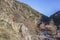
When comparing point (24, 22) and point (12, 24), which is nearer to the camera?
point (12, 24)

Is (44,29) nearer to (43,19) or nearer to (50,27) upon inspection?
(50,27)

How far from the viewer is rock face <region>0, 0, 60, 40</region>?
27.1 metres

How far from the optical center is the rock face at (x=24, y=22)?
88.8ft

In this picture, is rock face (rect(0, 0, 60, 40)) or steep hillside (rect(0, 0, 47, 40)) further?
rock face (rect(0, 0, 60, 40))

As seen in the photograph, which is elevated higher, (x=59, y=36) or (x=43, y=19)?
(x=43, y=19)

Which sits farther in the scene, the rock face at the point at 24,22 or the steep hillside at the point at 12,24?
the rock face at the point at 24,22

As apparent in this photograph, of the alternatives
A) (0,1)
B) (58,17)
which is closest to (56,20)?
(58,17)

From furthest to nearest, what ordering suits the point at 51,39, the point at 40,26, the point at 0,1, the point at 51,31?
1. the point at 40,26
2. the point at 51,31
3. the point at 51,39
4. the point at 0,1

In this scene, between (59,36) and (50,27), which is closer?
(59,36)

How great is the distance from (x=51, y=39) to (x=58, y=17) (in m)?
35.1

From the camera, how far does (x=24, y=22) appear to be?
52.7 metres

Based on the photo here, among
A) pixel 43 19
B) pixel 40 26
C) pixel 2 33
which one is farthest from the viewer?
pixel 43 19

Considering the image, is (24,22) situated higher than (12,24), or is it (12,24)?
(24,22)

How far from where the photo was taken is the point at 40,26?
A: 80.5 meters
